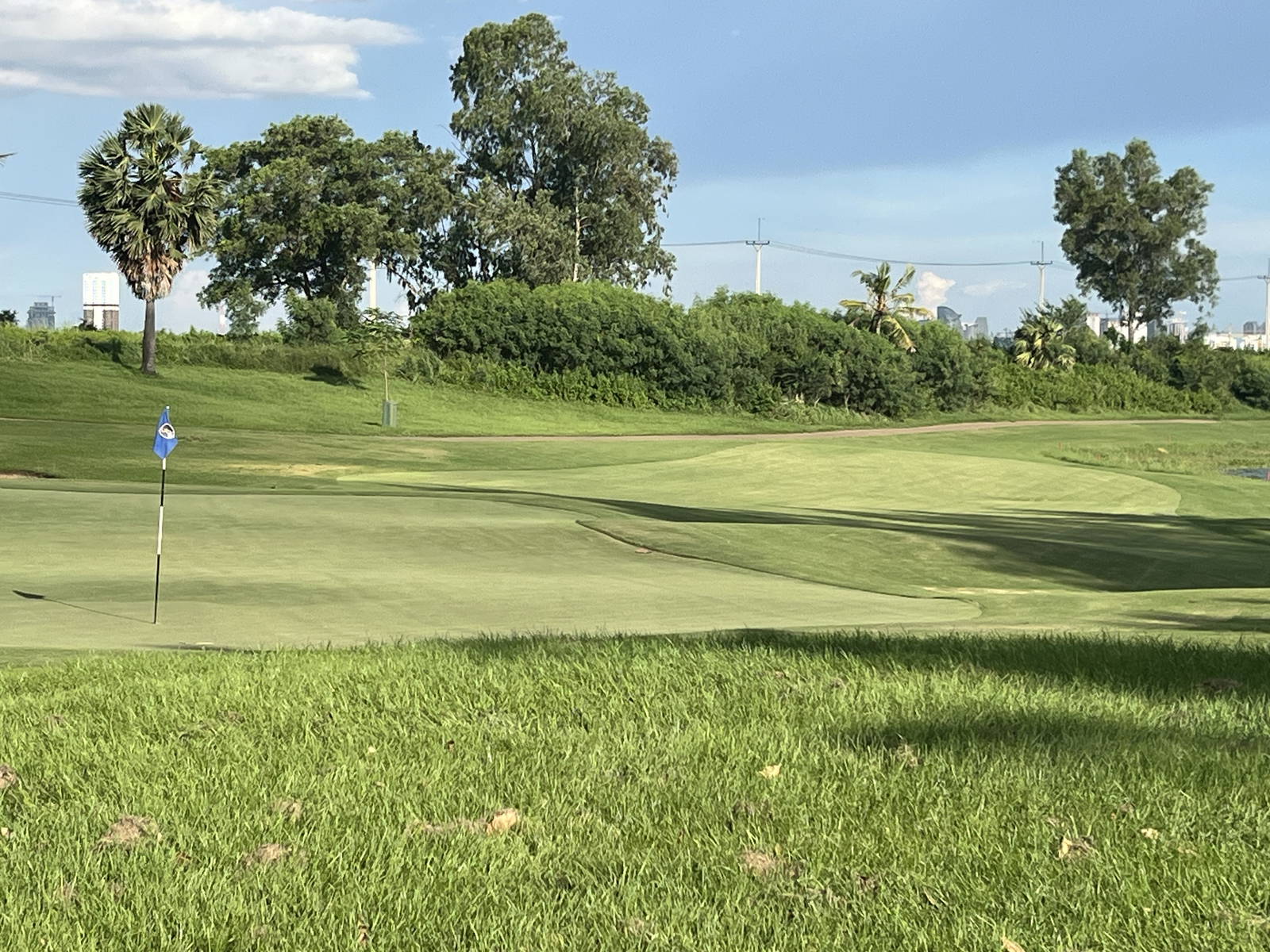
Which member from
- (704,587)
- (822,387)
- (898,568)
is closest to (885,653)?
(704,587)

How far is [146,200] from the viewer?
55156 mm

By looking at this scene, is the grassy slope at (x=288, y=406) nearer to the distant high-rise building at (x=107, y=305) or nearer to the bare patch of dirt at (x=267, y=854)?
the bare patch of dirt at (x=267, y=854)

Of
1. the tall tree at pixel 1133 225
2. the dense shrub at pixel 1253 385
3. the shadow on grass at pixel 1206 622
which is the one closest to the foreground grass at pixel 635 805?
the shadow on grass at pixel 1206 622

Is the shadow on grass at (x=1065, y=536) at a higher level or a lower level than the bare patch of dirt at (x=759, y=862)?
lower

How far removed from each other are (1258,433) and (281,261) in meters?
52.9

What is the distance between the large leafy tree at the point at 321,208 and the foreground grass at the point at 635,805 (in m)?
70.7

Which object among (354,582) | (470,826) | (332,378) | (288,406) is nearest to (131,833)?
(470,826)

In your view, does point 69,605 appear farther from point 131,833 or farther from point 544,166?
point 544,166

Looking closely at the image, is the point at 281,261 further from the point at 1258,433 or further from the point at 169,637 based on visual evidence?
the point at 169,637

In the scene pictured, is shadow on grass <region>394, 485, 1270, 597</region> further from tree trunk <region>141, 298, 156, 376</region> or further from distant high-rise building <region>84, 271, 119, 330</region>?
distant high-rise building <region>84, 271, 119, 330</region>

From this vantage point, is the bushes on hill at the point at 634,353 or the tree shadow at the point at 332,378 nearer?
the tree shadow at the point at 332,378

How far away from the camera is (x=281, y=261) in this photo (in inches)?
3155

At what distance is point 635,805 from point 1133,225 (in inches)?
4275

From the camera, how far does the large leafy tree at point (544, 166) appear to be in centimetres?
7944
